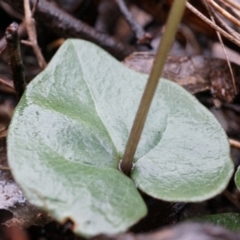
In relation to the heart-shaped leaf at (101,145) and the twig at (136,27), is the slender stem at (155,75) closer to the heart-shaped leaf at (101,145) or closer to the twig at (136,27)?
the heart-shaped leaf at (101,145)

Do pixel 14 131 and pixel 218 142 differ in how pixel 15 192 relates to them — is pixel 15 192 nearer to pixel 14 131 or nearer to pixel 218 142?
pixel 14 131

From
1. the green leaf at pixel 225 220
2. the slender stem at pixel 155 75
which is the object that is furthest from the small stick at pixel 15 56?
the green leaf at pixel 225 220

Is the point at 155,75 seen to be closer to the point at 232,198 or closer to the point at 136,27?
the point at 232,198

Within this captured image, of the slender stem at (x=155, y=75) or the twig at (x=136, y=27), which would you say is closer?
the slender stem at (x=155, y=75)

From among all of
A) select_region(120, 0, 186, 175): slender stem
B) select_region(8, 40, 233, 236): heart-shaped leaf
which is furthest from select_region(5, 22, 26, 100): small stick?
select_region(120, 0, 186, 175): slender stem

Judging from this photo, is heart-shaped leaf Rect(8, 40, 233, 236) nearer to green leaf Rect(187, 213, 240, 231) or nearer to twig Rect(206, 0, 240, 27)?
green leaf Rect(187, 213, 240, 231)

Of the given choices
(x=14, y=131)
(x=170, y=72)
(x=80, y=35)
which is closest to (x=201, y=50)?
(x=170, y=72)
